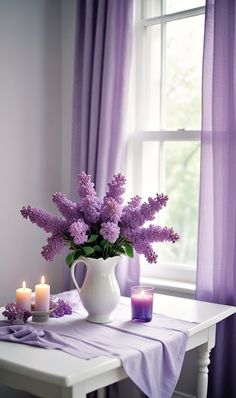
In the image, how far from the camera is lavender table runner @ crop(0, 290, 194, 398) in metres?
1.87

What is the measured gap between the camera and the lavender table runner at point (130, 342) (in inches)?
73.7

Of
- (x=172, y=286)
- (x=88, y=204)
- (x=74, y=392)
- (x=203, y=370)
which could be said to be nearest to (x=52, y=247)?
(x=88, y=204)

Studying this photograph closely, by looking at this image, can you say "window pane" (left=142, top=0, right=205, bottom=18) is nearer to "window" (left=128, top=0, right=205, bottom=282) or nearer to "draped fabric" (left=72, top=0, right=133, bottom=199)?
"window" (left=128, top=0, right=205, bottom=282)

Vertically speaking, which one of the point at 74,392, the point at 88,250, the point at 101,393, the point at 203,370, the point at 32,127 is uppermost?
the point at 32,127

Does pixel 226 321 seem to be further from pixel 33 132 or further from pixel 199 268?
pixel 33 132

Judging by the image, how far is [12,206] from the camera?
2.95 meters

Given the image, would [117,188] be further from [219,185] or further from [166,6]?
[166,6]

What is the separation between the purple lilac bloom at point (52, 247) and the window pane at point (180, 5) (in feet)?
4.78

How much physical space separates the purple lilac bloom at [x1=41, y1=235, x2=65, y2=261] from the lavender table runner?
10.3 inches

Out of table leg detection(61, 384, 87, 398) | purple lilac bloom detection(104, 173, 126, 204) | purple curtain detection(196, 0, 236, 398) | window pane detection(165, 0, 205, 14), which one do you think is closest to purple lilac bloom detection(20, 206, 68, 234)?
purple lilac bloom detection(104, 173, 126, 204)

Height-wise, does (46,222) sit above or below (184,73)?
below

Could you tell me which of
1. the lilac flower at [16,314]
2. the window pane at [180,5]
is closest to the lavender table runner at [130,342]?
the lilac flower at [16,314]

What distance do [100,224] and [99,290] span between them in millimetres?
250

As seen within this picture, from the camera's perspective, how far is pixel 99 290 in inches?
85.4
